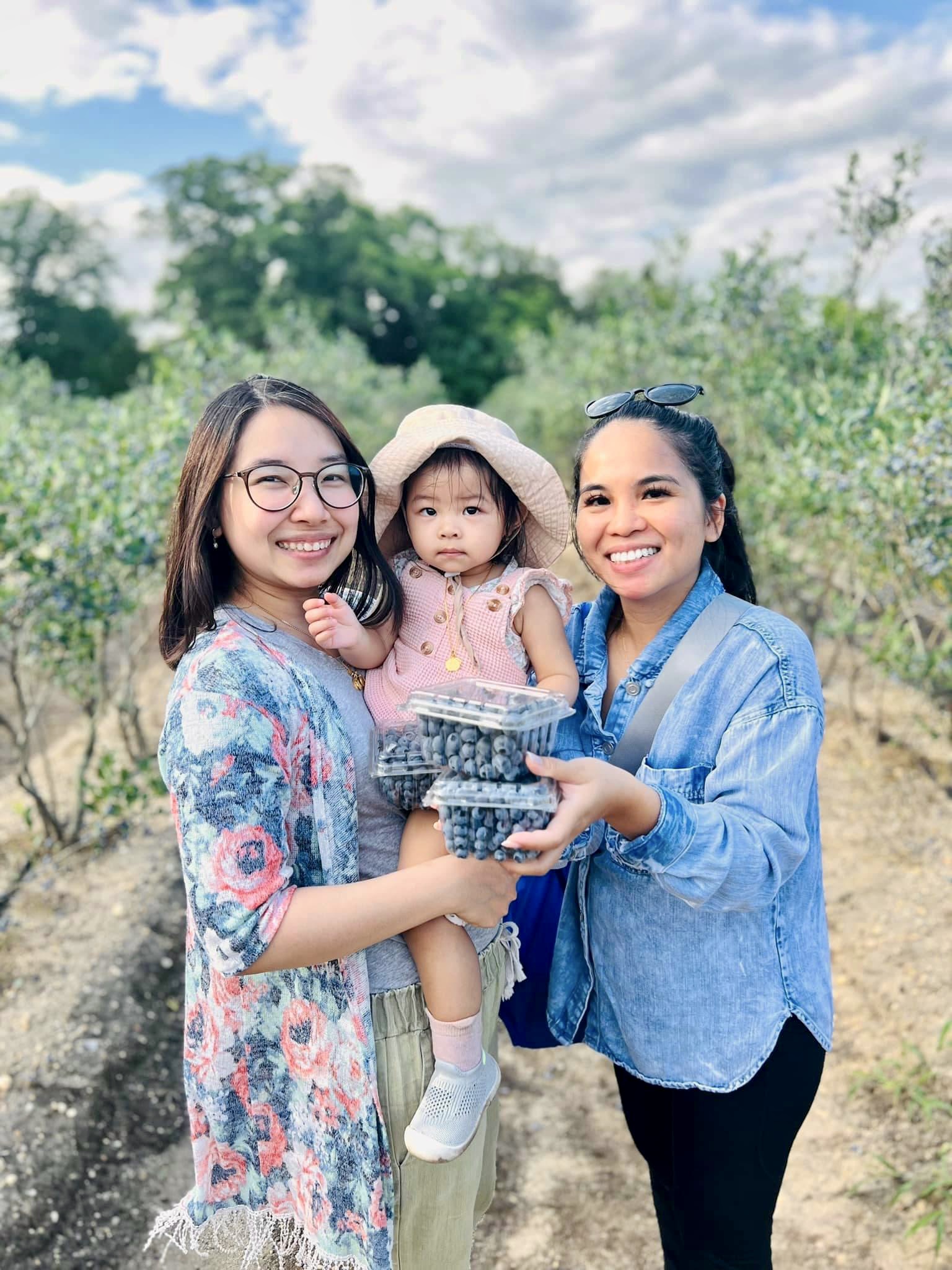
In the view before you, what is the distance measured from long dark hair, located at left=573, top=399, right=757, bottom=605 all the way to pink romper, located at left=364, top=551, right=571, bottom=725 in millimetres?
171

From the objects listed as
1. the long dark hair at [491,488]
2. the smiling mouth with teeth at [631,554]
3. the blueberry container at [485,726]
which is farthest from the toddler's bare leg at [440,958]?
the long dark hair at [491,488]

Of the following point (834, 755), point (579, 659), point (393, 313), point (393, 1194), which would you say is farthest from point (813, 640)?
point (393, 313)

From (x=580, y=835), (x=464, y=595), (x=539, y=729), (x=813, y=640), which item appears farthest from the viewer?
(x=813, y=640)

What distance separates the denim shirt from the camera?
5.45 feet

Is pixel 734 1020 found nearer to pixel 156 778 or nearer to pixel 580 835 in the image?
pixel 580 835

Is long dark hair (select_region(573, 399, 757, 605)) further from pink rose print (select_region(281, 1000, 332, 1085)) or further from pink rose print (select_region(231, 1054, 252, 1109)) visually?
pink rose print (select_region(231, 1054, 252, 1109))

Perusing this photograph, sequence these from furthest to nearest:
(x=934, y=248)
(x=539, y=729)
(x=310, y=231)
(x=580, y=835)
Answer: (x=310, y=231) < (x=934, y=248) < (x=580, y=835) < (x=539, y=729)

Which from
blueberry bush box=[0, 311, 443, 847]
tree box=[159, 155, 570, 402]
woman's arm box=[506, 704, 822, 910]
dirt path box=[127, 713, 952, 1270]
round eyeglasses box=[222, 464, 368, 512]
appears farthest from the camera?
tree box=[159, 155, 570, 402]

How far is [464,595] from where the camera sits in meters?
2.16

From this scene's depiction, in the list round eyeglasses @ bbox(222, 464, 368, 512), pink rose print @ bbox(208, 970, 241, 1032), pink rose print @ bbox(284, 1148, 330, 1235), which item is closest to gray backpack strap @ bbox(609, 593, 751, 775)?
round eyeglasses @ bbox(222, 464, 368, 512)

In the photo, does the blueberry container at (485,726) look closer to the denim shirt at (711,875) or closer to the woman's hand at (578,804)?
the woman's hand at (578,804)

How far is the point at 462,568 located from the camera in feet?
7.13

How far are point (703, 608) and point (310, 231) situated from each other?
1409 inches

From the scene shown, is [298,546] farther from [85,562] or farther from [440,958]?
[85,562]
